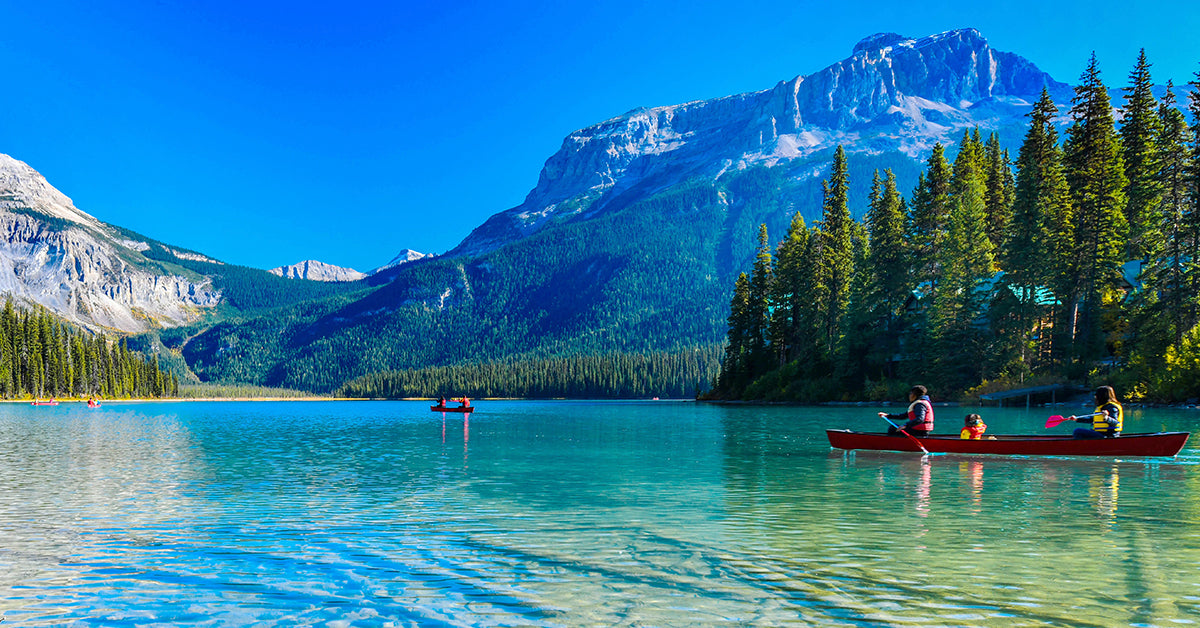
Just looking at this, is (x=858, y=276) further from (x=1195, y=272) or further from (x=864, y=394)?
(x=1195, y=272)

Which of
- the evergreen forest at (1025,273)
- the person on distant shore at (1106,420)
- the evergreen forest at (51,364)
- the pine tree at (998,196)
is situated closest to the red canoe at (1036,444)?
the person on distant shore at (1106,420)

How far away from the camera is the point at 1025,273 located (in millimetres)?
71812

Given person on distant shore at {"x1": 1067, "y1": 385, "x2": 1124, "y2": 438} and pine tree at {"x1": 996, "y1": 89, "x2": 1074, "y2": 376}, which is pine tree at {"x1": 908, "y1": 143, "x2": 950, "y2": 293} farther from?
person on distant shore at {"x1": 1067, "y1": 385, "x2": 1124, "y2": 438}

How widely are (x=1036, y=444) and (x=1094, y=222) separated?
5057cm

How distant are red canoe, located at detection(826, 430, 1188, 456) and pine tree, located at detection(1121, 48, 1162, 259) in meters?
46.4

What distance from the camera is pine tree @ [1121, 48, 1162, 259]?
6650 cm

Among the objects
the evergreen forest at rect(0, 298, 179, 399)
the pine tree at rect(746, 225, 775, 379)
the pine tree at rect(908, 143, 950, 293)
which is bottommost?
the evergreen forest at rect(0, 298, 179, 399)

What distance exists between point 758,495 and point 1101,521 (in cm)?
797

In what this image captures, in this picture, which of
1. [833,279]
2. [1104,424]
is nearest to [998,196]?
[833,279]

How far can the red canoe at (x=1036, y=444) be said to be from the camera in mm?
27844

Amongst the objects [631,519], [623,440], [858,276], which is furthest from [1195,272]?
[631,519]

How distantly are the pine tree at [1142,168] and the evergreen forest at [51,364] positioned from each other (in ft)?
570

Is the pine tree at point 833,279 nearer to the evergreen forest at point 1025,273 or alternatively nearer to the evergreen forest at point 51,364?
the evergreen forest at point 1025,273

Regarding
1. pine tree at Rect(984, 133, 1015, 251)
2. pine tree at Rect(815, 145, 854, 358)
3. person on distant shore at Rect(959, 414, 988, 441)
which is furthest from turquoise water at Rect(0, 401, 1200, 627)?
pine tree at Rect(984, 133, 1015, 251)
